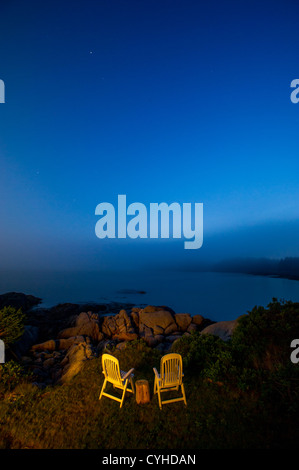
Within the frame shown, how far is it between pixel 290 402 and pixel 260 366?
226 cm

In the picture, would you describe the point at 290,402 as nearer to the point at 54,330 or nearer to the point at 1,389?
the point at 1,389

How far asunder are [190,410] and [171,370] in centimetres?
100

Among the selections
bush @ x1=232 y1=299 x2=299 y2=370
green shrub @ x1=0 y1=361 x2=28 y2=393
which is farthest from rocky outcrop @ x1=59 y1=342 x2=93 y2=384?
bush @ x1=232 y1=299 x2=299 y2=370

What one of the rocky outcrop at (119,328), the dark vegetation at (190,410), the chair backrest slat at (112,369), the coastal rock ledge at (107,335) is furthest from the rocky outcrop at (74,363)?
the rocky outcrop at (119,328)

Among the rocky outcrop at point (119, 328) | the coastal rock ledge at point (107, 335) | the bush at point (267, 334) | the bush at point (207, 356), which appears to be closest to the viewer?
the bush at point (207, 356)

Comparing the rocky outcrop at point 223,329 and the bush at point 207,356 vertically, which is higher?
the bush at point 207,356

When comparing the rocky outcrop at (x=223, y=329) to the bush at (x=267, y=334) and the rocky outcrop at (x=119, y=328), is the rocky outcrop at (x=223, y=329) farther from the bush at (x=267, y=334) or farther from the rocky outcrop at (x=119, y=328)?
the rocky outcrop at (x=119, y=328)

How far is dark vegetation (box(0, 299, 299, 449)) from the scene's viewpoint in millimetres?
4770

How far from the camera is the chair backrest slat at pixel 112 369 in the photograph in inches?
239

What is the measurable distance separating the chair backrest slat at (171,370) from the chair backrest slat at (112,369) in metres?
1.20

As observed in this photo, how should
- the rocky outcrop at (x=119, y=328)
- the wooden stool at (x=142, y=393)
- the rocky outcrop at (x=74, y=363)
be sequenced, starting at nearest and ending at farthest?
the wooden stool at (x=142, y=393)
the rocky outcrop at (x=74, y=363)
the rocky outcrop at (x=119, y=328)

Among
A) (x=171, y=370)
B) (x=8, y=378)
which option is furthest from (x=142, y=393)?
(x=8, y=378)

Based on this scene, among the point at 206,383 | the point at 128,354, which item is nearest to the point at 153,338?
the point at 128,354
